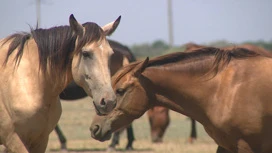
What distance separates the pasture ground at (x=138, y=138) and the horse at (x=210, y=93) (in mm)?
4847

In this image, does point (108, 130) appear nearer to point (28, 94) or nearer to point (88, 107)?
point (28, 94)

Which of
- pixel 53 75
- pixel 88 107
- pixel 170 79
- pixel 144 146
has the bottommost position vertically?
pixel 88 107

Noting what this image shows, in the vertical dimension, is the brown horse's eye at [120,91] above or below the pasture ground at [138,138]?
above

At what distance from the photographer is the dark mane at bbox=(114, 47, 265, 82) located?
317 inches

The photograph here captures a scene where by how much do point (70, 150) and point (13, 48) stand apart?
22.5 feet

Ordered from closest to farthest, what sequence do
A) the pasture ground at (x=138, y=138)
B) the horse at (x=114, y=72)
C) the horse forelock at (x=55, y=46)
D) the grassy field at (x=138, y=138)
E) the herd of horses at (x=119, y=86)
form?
the herd of horses at (x=119, y=86) < the horse forelock at (x=55, y=46) < the pasture ground at (x=138, y=138) < the grassy field at (x=138, y=138) < the horse at (x=114, y=72)

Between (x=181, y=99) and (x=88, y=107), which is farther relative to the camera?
(x=88, y=107)

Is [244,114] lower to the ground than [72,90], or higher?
higher

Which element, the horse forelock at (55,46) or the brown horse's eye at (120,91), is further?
the brown horse's eye at (120,91)

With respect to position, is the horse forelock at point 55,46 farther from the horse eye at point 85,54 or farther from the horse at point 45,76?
the horse eye at point 85,54

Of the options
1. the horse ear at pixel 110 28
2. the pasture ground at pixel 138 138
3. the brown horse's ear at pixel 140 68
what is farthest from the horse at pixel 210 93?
the pasture ground at pixel 138 138

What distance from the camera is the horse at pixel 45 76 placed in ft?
22.1

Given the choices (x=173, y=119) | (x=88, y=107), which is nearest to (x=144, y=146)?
(x=173, y=119)

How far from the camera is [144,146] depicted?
48.4 feet
